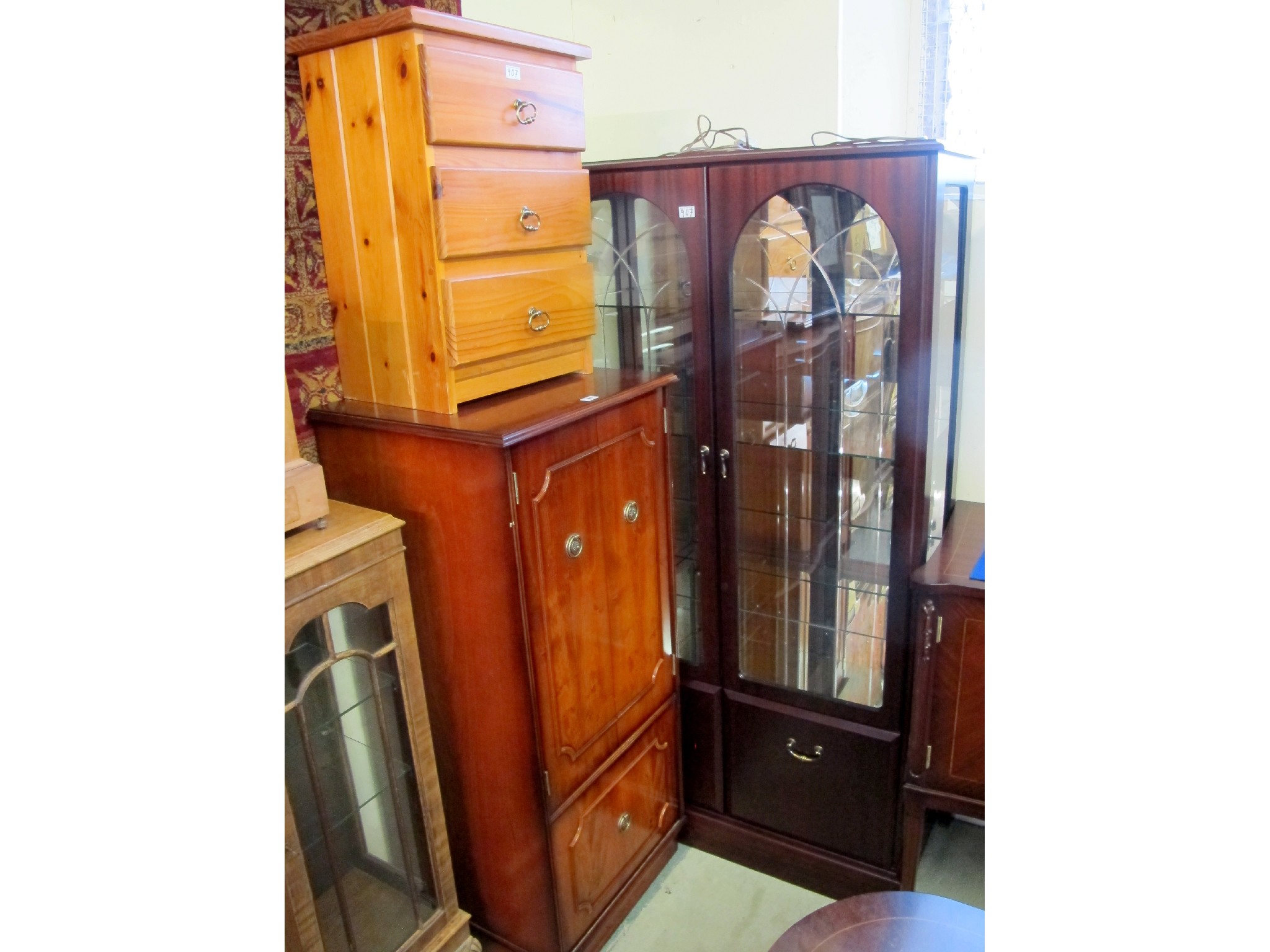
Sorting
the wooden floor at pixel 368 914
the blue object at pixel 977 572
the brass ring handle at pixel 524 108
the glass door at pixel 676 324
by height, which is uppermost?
the brass ring handle at pixel 524 108

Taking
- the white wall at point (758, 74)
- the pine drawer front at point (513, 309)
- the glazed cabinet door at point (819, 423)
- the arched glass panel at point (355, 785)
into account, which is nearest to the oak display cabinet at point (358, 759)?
the arched glass panel at point (355, 785)

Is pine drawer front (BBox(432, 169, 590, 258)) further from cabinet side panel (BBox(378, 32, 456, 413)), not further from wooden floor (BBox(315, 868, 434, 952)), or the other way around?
wooden floor (BBox(315, 868, 434, 952))

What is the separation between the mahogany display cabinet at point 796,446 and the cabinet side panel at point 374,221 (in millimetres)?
602

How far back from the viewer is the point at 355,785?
129 centimetres

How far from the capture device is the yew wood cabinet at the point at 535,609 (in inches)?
52.5

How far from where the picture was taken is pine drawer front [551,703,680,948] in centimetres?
156

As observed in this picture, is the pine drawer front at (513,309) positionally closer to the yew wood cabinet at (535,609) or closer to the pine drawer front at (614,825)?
the yew wood cabinet at (535,609)

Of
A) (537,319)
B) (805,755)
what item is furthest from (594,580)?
(805,755)

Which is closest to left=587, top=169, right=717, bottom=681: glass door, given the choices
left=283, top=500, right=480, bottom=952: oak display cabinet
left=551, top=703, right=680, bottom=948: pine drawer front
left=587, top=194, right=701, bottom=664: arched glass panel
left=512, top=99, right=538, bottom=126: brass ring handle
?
left=587, top=194, right=701, bottom=664: arched glass panel

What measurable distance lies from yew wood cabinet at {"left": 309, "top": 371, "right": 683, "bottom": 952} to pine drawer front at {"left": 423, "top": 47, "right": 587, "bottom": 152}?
43 cm
